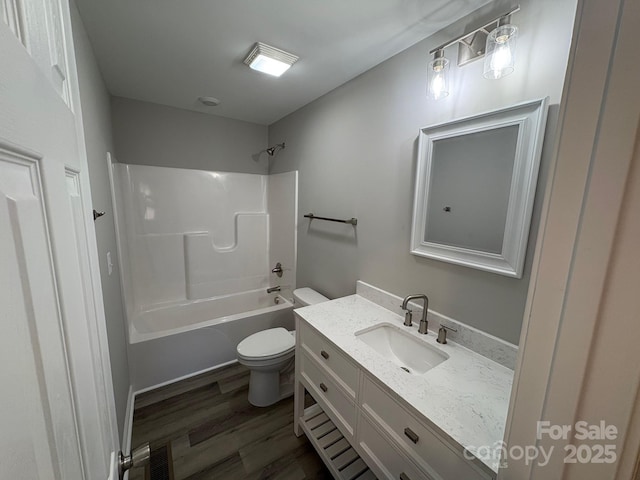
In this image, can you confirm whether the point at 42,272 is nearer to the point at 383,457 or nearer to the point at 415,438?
the point at 415,438

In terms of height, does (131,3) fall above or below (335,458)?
above

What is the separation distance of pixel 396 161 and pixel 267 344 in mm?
1635

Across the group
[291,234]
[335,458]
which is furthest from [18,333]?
[291,234]

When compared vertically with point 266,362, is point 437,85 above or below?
above

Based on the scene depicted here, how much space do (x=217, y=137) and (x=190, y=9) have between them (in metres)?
1.60

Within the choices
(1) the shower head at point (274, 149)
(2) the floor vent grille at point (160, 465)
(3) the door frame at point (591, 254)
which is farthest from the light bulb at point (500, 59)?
(2) the floor vent grille at point (160, 465)

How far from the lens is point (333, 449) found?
151 centimetres

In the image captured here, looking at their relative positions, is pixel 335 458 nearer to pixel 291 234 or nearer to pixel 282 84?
pixel 291 234

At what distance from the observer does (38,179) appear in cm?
32

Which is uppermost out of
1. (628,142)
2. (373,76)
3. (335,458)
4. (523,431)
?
(373,76)

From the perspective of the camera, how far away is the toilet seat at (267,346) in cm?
187

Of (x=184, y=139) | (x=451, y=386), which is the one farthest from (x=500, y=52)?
(x=184, y=139)

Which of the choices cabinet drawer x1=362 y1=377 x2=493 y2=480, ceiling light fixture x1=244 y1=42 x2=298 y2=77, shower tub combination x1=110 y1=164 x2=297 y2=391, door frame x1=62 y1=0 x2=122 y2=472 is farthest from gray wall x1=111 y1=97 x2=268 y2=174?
cabinet drawer x1=362 y1=377 x2=493 y2=480

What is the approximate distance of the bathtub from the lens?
2.07 m
